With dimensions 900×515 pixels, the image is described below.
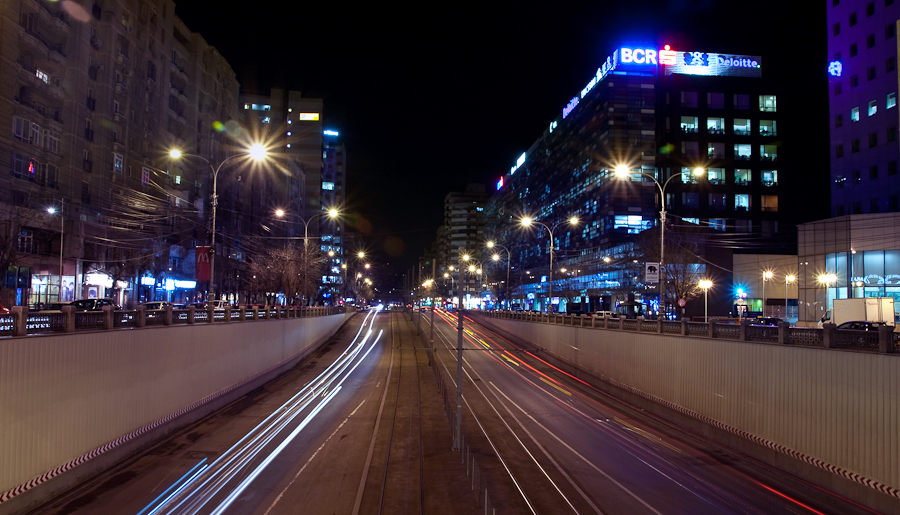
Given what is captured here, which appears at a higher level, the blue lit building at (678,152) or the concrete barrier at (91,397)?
the blue lit building at (678,152)

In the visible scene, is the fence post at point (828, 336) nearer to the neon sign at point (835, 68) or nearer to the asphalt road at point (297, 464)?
the asphalt road at point (297, 464)

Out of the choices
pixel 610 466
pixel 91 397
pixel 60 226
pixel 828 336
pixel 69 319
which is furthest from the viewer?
pixel 60 226

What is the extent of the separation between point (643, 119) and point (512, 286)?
49676mm

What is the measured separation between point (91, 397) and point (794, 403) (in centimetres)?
1814

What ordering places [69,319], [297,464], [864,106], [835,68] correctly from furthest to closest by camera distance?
1. [835,68]
2. [864,106]
3. [297,464]
4. [69,319]

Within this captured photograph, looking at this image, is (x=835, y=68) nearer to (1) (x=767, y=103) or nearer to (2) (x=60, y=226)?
(1) (x=767, y=103)

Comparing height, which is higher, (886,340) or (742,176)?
(742,176)

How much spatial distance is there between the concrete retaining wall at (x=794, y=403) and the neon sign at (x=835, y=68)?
58091mm

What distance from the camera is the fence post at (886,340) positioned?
1270 centimetres

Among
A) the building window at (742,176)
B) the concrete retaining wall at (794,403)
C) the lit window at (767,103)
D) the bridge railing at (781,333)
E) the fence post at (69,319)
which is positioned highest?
the lit window at (767,103)

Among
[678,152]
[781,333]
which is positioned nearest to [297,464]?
[781,333]

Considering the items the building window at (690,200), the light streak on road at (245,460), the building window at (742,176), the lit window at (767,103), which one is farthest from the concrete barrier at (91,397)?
the lit window at (767,103)

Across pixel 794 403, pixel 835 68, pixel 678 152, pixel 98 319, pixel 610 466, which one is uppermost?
pixel 835 68

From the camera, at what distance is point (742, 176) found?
87125 millimetres
